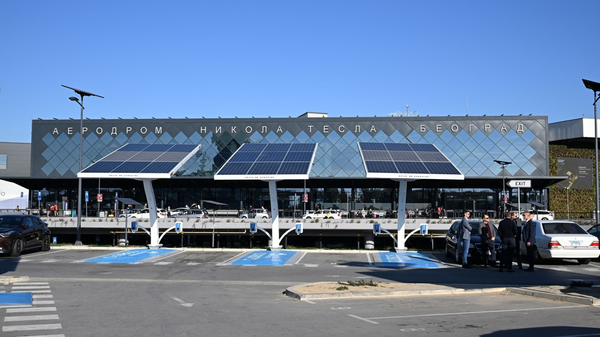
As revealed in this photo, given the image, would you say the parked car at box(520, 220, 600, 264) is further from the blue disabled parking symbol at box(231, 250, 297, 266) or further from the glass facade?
the glass facade

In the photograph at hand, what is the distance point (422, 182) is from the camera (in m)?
58.1

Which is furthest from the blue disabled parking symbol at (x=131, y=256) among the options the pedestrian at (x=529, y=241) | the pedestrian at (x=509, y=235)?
the pedestrian at (x=529, y=241)

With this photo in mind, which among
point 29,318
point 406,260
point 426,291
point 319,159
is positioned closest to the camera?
point 29,318

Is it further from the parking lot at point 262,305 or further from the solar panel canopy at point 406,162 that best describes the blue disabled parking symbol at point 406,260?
the solar panel canopy at point 406,162

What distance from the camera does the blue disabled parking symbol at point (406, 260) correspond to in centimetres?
2048

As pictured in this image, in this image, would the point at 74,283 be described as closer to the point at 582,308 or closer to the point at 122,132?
the point at 582,308

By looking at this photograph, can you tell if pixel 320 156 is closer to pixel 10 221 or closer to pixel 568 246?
pixel 10 221

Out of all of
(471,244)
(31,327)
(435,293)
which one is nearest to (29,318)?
(31,327)

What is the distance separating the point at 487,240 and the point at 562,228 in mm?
2885

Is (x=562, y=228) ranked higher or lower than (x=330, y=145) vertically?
lower

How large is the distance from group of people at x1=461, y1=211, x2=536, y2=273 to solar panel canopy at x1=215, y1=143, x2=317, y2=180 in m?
7.93

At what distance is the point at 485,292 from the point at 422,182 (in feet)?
151

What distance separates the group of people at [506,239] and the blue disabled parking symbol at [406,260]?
1492 millimetres

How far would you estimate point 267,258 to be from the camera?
76.0 ft
